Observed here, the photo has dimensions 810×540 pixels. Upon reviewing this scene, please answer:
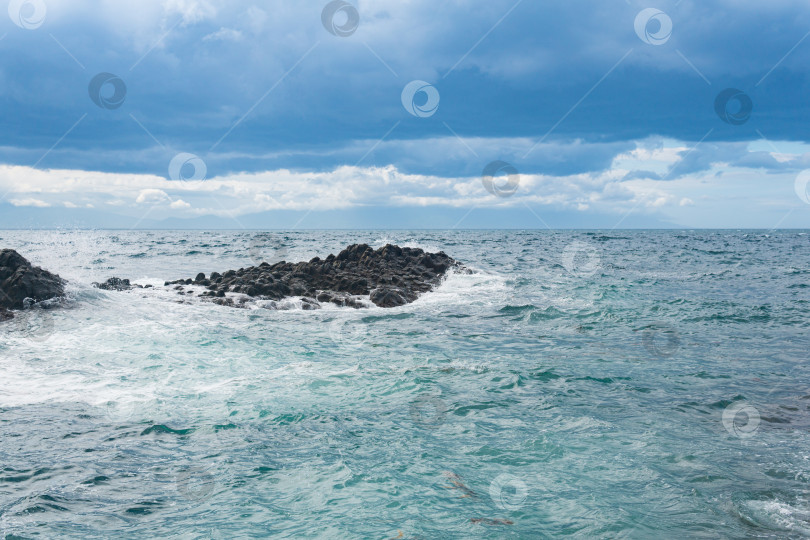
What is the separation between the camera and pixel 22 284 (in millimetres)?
14664

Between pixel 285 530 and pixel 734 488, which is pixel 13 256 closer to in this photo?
pixel 285 530

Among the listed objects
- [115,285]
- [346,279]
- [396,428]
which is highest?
[346,279]

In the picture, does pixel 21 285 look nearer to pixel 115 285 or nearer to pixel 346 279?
pixel 115 285

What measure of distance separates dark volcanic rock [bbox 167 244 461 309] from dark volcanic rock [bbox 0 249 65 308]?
5086 millimetres

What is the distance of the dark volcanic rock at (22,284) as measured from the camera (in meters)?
14.4

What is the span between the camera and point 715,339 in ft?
46.4

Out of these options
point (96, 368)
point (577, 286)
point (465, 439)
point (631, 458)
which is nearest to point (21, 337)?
point (96, 368)

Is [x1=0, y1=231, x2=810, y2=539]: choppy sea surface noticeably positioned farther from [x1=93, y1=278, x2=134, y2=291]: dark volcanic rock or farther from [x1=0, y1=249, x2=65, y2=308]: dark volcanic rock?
[x1=93, y1=278, x2=134, y2=291]: dark volcanic rock

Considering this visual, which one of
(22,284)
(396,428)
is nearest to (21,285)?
(22,284)

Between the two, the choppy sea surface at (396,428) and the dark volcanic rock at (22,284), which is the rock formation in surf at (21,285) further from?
the choppy sea surface at (396,428)

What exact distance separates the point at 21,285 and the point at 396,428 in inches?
491

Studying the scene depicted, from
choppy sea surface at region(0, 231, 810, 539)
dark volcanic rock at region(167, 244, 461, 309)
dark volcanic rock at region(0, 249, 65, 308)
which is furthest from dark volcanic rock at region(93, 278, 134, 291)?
choppy sea surface at region(0, 231, 810, 539)

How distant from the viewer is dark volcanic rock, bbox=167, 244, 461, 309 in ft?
64.3

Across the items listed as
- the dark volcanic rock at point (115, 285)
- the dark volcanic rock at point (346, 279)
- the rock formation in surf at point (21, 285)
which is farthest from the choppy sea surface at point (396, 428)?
the dark volcanic rock at point (115, 285)
